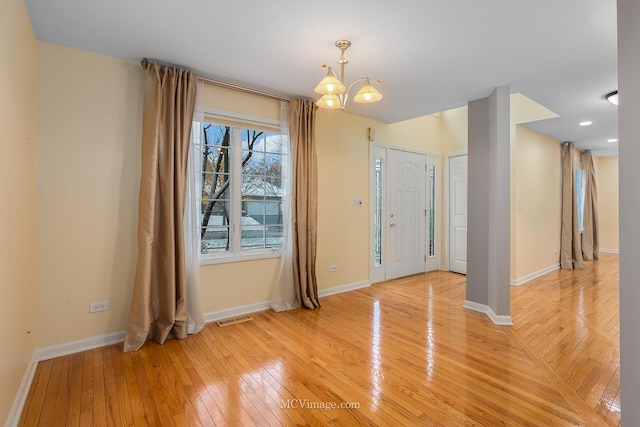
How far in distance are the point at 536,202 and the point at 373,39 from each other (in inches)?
178

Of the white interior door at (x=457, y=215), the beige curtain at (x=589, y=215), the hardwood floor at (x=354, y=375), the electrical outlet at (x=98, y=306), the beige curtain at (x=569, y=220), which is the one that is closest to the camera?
the hardwood floor at (x=354, y=375)

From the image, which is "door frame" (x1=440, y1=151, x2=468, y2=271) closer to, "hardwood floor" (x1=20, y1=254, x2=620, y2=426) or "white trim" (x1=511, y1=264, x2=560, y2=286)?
"white trim" (x1=511, y1=264, x2=560, y2=286)

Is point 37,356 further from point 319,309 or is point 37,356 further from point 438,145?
point 438,145

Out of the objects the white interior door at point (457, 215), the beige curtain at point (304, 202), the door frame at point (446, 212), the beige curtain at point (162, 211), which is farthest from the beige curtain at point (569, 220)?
the beige curtain at point (162, 211)

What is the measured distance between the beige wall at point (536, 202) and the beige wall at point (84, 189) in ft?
16.8

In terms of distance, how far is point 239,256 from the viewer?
3.49m

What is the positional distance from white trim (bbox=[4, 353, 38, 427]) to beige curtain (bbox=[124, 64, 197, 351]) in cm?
62

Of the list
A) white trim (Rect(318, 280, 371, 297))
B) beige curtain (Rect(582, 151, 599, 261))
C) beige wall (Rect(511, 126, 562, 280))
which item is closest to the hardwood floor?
white trim (Rect(318, 280, 371, 297))

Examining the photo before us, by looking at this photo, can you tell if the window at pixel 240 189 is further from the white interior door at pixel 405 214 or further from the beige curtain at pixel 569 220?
the beige curtain at pixel 569 220

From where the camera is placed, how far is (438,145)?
19.2 feet

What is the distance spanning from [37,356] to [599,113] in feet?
21.9

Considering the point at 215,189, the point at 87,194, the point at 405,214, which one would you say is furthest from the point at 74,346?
the point at 405,214

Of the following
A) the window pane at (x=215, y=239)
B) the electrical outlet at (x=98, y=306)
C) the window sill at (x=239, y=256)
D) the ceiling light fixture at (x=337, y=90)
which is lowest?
the electrical outlet at (x=98, y=306)

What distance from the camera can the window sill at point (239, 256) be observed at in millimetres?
3293
